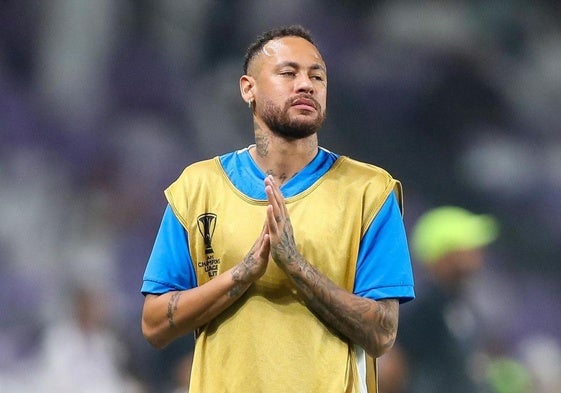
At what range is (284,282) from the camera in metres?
1.89

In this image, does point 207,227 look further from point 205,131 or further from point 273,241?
point 205,131

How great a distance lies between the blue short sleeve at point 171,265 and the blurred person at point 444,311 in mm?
1390

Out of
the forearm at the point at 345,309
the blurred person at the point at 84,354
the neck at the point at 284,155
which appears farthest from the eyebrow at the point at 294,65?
the blurred person at the point at 84,354

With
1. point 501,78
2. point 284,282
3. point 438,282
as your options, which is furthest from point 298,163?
point 501,78

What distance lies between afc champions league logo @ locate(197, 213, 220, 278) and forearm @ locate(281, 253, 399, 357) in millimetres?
180

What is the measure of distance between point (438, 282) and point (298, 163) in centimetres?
140

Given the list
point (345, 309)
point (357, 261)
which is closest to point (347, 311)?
point (345, 309)

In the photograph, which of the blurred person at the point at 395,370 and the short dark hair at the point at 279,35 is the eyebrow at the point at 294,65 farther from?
the blurred person at the point at 395,370

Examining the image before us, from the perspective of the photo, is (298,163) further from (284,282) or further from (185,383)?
(185,383)

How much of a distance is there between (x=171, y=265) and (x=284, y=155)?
0.29 m

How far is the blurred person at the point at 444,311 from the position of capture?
127 inches

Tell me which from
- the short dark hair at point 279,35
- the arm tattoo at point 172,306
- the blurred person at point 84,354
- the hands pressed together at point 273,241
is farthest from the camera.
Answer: the blurred person at point 84,354

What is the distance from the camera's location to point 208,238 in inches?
76.7

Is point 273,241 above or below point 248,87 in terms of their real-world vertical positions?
below
